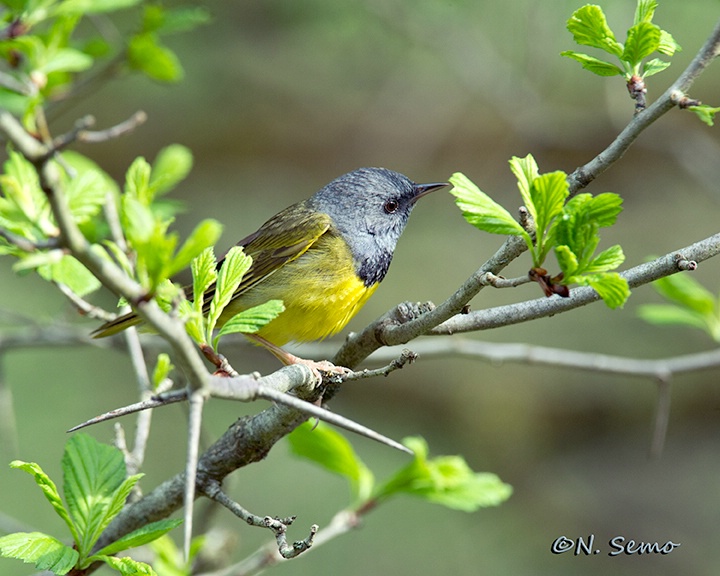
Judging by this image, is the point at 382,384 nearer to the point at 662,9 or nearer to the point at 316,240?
the point at 316,240

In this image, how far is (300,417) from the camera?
2.18 m

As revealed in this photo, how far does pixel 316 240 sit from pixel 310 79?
12.3 ft

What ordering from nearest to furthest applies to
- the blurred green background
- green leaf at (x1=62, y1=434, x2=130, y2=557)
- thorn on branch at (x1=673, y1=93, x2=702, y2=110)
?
thorn on branch at (x1=673, y1=93, x2=702, y2=110) < green leaf at (x1=62, y1=434, x2=130, y2=557) < the blurred green background

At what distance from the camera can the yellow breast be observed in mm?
3373

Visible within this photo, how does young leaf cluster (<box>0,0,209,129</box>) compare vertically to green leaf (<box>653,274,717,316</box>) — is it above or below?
above

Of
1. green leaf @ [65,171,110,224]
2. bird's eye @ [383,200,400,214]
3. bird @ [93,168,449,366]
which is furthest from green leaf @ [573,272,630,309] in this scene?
bird's eye @ [383,200,400,214]

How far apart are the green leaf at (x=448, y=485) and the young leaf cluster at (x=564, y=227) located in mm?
1172

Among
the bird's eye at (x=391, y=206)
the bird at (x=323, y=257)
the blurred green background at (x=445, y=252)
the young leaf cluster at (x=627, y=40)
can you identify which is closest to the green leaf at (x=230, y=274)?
the young leaf cluster at (x=627, y=40)

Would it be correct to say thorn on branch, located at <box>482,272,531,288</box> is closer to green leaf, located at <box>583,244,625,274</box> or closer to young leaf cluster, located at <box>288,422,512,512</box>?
green leaf, located at <box>583,244,625,274</box>

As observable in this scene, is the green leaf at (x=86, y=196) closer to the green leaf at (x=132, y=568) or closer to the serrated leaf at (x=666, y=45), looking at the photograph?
the green leaf at (x=132, y=568)

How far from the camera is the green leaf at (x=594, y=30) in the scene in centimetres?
183

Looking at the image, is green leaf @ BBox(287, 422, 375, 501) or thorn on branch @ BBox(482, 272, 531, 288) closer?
thorn on branch @ BBox(482, 272, 531, 288)

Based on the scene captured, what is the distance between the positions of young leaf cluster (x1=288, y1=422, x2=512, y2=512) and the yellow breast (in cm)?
71

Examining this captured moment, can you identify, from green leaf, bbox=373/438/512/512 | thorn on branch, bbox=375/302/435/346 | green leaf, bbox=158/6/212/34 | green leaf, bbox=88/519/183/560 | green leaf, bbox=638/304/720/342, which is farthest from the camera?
green leaf, bbox=638/304/720/342
